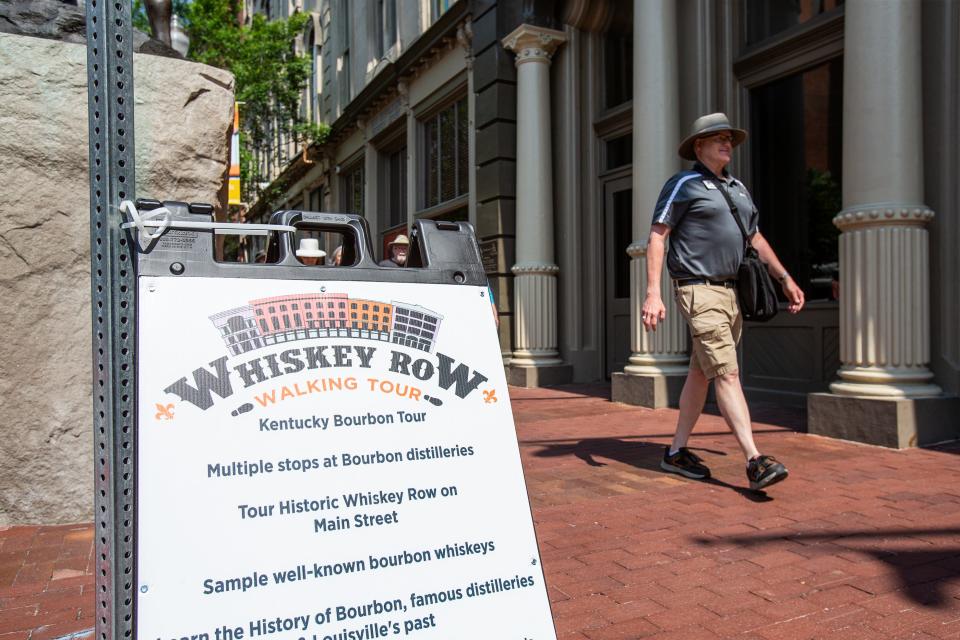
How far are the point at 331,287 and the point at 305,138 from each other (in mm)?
20773

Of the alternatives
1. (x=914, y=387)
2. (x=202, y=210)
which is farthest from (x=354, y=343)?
(x=914, y=387)

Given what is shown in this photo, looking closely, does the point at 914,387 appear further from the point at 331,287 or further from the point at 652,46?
the point at 331,287

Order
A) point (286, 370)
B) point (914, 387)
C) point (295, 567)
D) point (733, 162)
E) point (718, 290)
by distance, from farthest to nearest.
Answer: point (733, 162) → point (914, 387) → point (718, 290) → point (286, 370) → point (295, 567)

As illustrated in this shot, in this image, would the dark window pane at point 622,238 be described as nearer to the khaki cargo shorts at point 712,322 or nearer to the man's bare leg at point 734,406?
the khaki cargo shorts at point 712,322

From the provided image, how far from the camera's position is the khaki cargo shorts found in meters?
4.44

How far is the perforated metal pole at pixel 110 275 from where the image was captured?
5.60 feet

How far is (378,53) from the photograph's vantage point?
18.7 m

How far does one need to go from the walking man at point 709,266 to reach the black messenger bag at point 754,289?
40 millimetres

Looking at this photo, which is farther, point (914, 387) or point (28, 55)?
point (914, 387)

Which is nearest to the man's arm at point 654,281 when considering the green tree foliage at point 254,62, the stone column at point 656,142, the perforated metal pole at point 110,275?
the perforated metal pole at point 110,275

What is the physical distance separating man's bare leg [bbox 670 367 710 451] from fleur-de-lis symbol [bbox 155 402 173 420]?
A: 355 centimetres

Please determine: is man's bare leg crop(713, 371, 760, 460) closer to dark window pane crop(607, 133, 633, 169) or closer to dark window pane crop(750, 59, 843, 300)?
dark window pane crop(750, 59, 843, 300)

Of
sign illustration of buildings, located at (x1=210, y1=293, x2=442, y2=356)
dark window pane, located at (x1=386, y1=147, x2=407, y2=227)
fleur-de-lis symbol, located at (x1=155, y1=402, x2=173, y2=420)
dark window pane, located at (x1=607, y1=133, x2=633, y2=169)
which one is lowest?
fleur-de-lis symbol, located at (x1=155, y1=402, x2=173, y2=420)

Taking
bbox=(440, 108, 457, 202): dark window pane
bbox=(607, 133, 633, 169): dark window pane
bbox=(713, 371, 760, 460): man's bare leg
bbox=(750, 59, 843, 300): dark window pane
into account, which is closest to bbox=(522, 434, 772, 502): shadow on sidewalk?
bbox=(713, 371, 760, 460): man's bare leg
